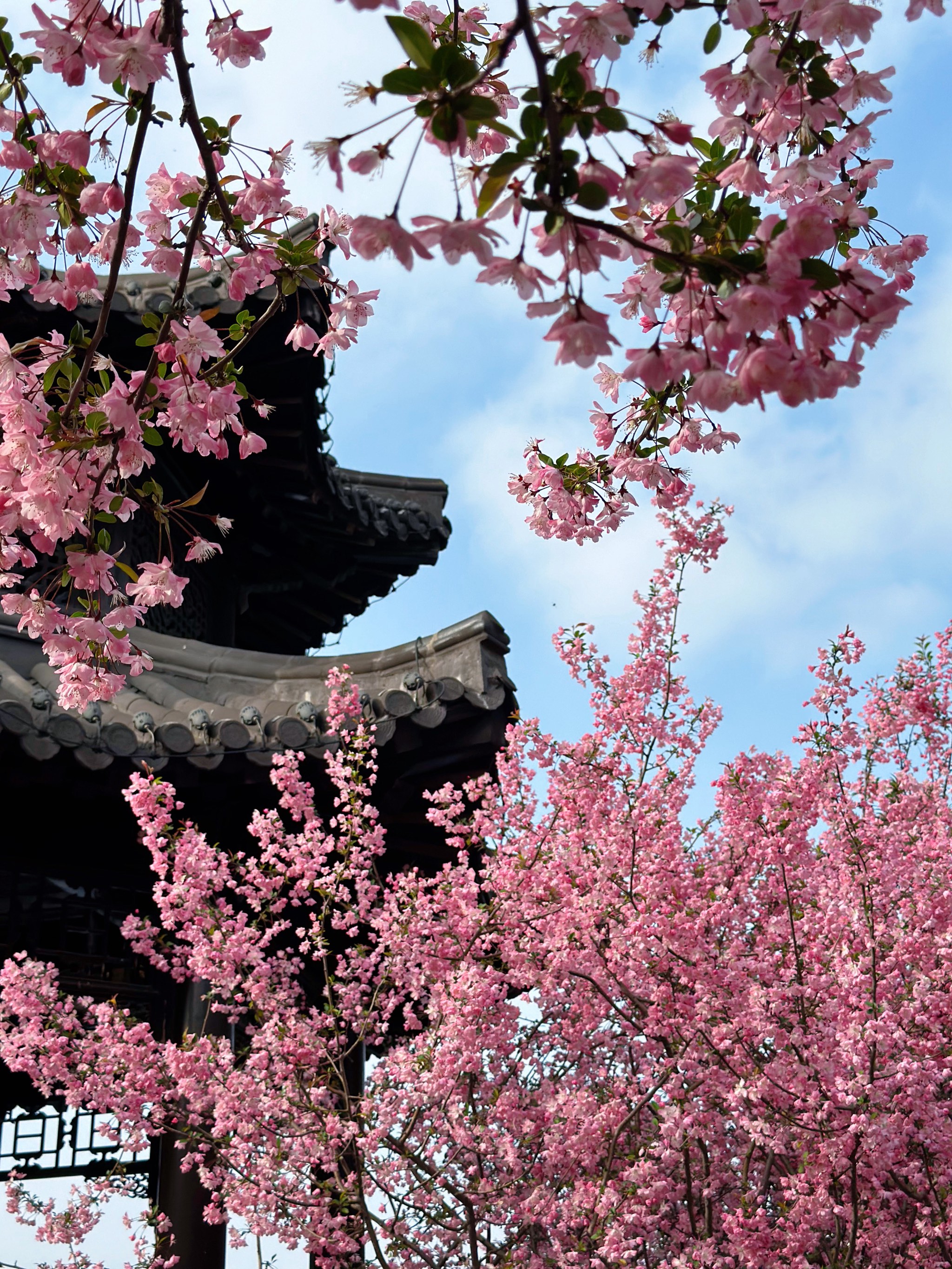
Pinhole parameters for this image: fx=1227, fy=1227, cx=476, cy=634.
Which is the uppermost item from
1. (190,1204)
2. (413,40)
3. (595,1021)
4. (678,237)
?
(413,40)

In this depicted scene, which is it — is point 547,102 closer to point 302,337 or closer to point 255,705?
point 302,337

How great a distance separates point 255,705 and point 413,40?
643 cm

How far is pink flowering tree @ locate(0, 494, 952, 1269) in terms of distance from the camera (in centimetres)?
503

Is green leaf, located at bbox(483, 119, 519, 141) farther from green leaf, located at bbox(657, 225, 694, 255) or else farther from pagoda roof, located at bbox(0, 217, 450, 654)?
pagoda roof, located at bbox(0, 217, 450, 654)

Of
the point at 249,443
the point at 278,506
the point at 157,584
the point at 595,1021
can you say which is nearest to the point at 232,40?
the point at 249,443

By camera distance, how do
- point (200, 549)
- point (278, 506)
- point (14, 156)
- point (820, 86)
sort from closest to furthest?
point (820, 86) → point (14, 156) → point (200, 549) → point (278, 506)

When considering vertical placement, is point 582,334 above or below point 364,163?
below

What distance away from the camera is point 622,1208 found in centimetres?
517

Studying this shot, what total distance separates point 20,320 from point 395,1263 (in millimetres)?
6412

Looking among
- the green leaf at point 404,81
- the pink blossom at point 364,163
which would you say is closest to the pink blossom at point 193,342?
the pink blossom at point 364,163

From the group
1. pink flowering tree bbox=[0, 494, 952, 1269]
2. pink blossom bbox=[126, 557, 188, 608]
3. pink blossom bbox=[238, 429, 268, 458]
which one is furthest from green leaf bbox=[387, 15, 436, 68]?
pink flowering tree bbox=[0, 494, 952, 1269]

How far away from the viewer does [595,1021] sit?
589 centimetres

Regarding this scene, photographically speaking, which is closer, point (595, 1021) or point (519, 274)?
point (519, 274)

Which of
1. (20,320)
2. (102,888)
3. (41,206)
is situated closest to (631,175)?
(41,206)
